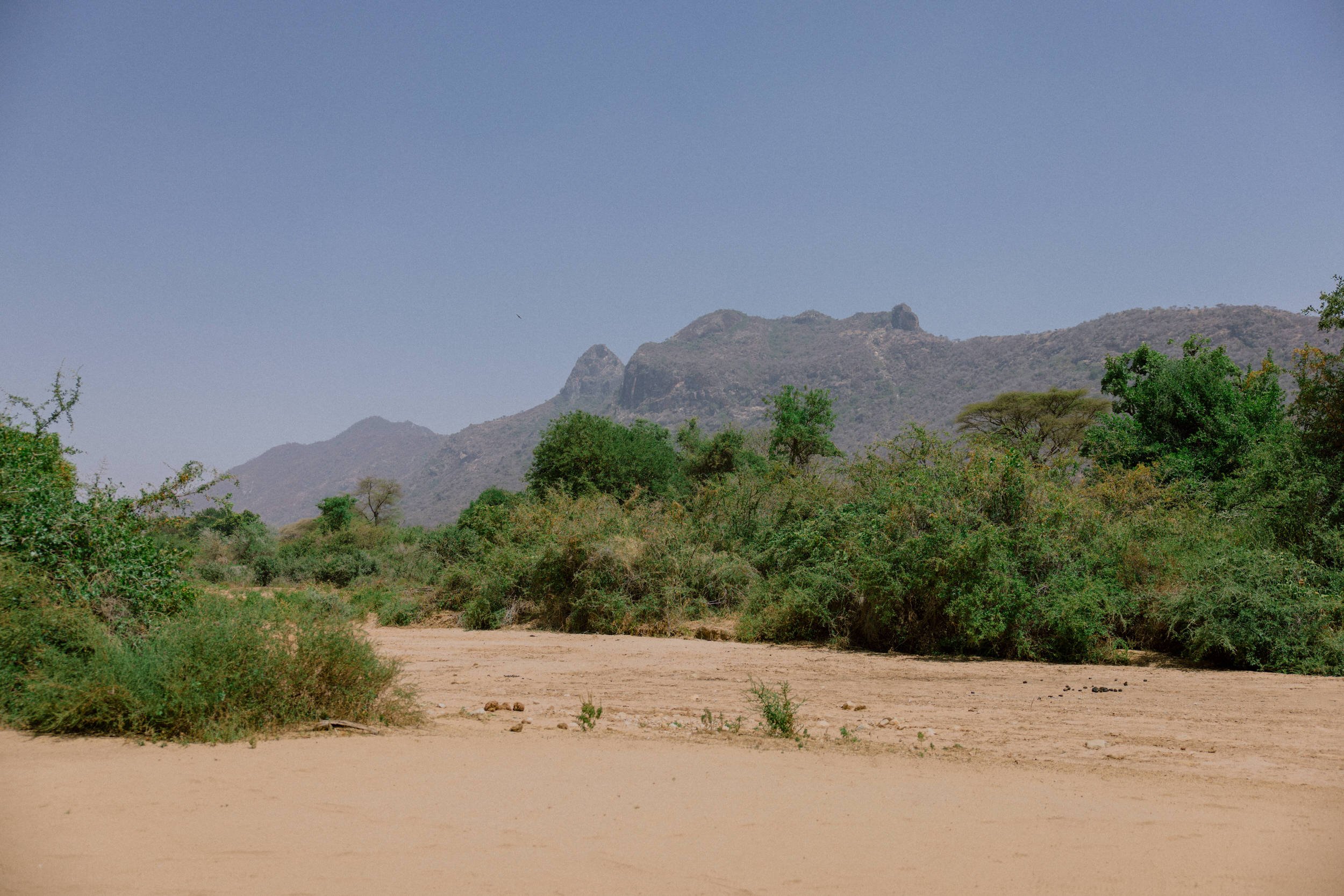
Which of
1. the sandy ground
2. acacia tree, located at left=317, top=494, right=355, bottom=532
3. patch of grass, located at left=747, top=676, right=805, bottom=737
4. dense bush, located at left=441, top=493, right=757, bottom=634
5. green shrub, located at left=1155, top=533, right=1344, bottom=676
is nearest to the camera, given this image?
the sandy ground

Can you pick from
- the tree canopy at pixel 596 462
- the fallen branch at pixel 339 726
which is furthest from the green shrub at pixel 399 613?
the fallen branch at pixel 339 726

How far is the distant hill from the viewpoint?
286 ft

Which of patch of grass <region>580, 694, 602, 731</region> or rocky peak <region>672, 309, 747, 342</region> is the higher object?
rocky peak <region>672, 309, 747, 342</region>

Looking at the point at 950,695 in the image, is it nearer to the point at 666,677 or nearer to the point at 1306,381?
the point at 666,677

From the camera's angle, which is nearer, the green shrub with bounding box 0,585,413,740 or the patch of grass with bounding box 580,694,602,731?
the green shrub with bounding box 0,585,413,740

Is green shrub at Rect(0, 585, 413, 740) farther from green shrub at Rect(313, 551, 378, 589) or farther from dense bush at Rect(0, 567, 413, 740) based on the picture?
green shrub at Rect(313, 551, 378, 589)

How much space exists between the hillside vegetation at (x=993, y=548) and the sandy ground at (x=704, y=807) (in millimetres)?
3411

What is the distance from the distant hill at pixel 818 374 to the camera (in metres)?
87.1

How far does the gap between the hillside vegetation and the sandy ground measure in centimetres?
341

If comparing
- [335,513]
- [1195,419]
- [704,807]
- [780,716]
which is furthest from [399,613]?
[335,513]

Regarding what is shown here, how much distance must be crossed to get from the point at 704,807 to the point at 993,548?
8.66m

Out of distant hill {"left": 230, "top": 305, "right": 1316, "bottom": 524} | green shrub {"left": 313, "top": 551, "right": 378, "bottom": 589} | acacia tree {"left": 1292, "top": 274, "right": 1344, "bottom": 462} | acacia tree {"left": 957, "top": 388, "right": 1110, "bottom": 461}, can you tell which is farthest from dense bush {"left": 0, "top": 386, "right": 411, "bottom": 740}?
distant hill {"left": 230, "top": 305, "right": 1316, "bottom": 524}

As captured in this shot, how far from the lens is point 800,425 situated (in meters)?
35.5

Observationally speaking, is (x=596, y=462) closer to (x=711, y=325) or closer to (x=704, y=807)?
(x=704, y=807)
